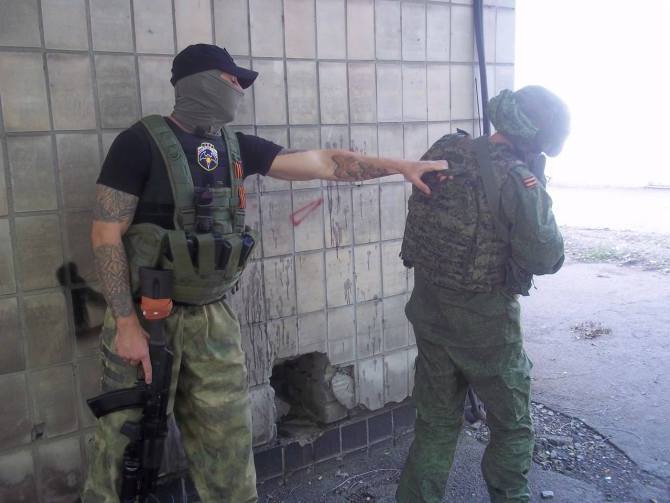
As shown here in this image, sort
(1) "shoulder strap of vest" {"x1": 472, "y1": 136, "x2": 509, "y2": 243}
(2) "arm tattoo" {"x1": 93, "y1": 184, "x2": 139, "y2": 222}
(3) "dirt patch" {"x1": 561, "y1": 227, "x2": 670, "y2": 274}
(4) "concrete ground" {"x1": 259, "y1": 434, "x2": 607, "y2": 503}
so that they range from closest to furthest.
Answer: (2) "arm tattoo" {"x1": 93, "y1": 184, "x2": 139, "y2": 222}, (1) "shoulder strap of vest" {"x1": 472, "y1": 136, "x2": 509, "y2": 243}, (4) "concrete ground" {"x1": 259, "y1": 434, "x2": 607, "y2": 503}, (3) "dirt patch" {"x1": 561, "y1": 227, "x2": 670, "y2": 274}

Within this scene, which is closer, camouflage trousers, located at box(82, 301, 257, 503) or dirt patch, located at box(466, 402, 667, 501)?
camouflage trousers, located at box(82, 301, 257, 503)

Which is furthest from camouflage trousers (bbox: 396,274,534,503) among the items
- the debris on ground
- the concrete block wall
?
the debris on ground

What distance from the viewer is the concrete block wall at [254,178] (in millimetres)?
2420

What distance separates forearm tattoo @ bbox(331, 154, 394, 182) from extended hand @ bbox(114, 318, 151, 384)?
1.10 m

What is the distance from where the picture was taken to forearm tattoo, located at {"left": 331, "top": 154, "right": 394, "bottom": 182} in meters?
2.76

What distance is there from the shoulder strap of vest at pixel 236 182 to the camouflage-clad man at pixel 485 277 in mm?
784

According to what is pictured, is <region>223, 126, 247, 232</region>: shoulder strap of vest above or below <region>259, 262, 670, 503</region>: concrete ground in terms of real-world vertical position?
above

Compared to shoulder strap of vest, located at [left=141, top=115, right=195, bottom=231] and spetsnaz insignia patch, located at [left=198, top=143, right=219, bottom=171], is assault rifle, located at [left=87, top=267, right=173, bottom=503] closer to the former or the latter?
shoulder strap of vest, located at [left=141, top=115, right=195, bottom=231]

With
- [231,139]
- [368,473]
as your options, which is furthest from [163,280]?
[368,473]

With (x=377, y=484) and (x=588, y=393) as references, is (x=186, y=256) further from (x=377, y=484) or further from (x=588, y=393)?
(x=588, y=393)

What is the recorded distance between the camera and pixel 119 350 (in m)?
2.20

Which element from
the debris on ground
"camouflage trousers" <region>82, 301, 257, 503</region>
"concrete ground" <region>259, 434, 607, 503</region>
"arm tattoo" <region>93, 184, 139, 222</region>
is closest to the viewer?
"arm tattoo" <region>93, 184, 139, 222</region>

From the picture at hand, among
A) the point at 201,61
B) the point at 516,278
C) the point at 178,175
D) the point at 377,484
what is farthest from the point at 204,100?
the point at 377,484

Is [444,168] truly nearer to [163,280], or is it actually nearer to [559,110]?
[559,110]
